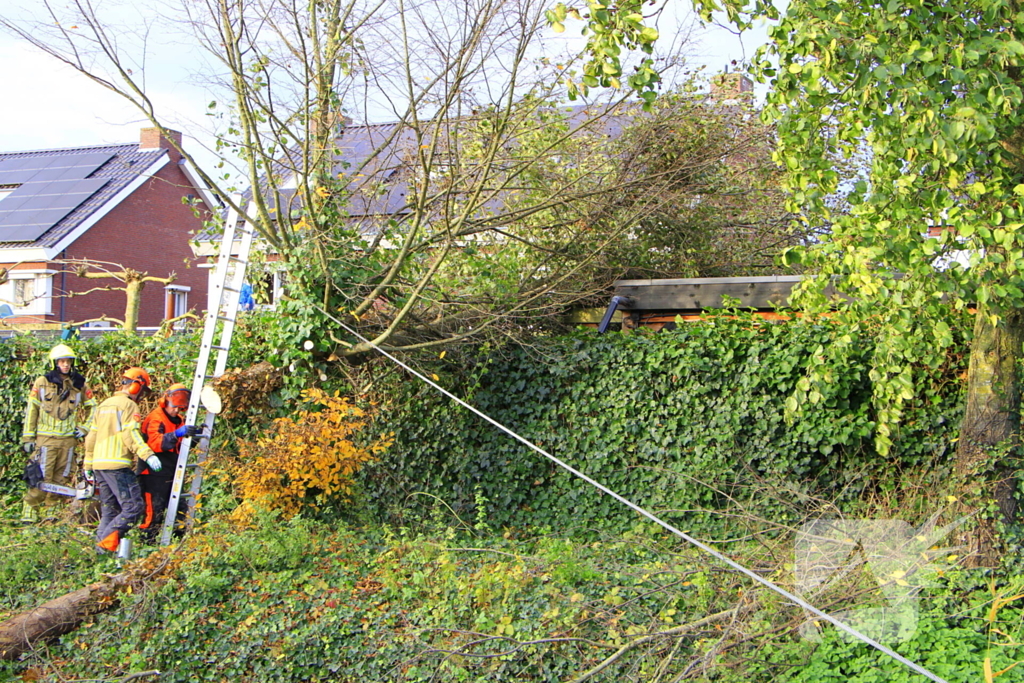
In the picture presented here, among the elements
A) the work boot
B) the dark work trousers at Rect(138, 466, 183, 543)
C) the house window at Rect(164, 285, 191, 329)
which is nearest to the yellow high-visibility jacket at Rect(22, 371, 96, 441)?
the work boot

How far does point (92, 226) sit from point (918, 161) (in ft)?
80.6

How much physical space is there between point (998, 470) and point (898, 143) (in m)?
2.70

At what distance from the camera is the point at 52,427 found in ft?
30.3

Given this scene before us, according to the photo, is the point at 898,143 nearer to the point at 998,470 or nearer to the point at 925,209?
the point at 925,209

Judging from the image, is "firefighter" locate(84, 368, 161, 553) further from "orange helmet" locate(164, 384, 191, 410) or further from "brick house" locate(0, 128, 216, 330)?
"brick house" locate(0, 128, 216, 330)

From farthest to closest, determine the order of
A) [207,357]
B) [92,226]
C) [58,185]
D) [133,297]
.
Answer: [58,185], [92,226], [133,297], [207,357]

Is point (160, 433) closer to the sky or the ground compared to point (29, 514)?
closer to the sky

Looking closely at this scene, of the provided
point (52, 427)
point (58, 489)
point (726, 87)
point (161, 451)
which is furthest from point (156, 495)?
point (726, 87)

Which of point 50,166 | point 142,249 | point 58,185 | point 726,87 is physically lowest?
point 142,249

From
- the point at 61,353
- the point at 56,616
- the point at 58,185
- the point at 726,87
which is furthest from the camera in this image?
the point at 58,185

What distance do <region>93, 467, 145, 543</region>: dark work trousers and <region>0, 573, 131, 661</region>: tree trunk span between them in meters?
1.06

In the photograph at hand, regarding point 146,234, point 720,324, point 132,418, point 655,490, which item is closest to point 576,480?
point 655,490

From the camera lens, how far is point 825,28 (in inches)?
203

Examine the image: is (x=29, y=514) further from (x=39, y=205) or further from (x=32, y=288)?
(x=39, y=205)
